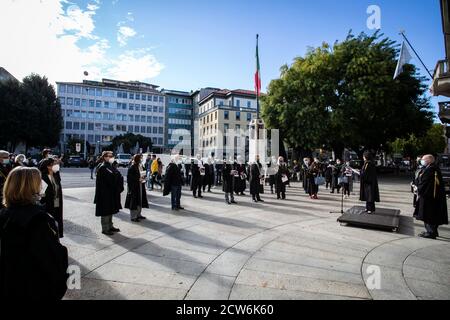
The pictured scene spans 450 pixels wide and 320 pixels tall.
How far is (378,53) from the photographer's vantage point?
86.9 feet

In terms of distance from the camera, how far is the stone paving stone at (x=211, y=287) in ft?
11.6

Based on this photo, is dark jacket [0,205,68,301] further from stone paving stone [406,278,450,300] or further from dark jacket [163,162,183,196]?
dark jacket [163,162,183,196]

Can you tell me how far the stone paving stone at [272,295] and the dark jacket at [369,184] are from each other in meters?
6.37

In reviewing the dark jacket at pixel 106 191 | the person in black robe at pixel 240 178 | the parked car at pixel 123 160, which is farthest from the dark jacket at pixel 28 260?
the parked car at pixel 123 160

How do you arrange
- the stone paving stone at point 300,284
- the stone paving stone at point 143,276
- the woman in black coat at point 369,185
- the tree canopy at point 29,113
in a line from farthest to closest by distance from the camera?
1. the tree canopy at point 29,113
2. the woman in black coat at point 369,185
3. the stone paving stone at point 143,276
4. the stone paving stone at point 300,284

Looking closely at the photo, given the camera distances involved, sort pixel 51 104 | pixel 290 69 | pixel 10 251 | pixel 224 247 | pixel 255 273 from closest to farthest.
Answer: pixel 10 251 < pixel 255 273 < pixel 224 247 < pixel 290 69 < pixel 51 104

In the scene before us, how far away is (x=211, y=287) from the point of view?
381cm

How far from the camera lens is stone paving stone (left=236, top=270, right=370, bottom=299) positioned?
3.73 m

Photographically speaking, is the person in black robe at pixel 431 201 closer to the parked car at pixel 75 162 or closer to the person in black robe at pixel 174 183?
the person in black robe at pixel 174 183

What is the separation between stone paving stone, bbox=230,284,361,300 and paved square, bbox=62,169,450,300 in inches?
0.5

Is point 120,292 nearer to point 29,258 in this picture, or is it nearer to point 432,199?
point 29,258
